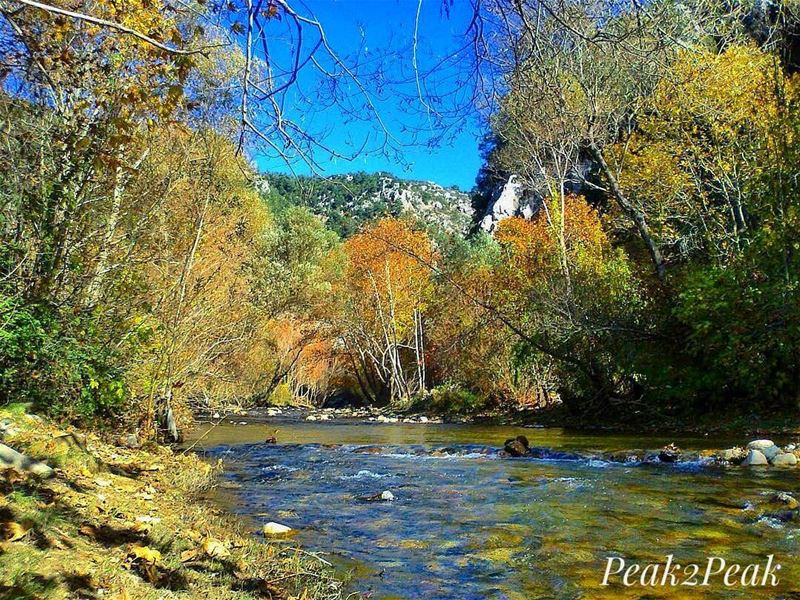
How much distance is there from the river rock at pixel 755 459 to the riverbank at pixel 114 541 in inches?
273

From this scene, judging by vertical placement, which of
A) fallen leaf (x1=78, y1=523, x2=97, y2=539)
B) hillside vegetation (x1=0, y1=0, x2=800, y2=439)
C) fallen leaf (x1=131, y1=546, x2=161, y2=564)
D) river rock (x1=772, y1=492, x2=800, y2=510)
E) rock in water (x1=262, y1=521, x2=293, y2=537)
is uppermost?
hillside vegetation (x1=0, y1=0, x2=800, y2=439)

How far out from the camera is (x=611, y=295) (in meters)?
16.7

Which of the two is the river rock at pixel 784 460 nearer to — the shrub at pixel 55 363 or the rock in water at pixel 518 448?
the rock in water at pixel 518 448

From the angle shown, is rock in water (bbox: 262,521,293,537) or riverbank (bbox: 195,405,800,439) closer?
rock in water (bbox: 262,521,293,537)

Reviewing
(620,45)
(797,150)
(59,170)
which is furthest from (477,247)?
(620,45)

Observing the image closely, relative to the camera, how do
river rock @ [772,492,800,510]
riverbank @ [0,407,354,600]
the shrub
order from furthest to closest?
1. the shrub
2. river rock @ [772,492,800,510]
3. riverbank @ [0,407,354,600]

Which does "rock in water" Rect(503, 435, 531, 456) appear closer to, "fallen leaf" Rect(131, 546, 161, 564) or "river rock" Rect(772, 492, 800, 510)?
"river rock" Rect(772, 492, 800, 510)

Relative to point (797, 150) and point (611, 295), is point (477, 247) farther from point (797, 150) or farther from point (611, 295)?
point (797, 150)

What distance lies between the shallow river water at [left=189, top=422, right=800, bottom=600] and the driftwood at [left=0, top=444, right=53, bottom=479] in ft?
6.87

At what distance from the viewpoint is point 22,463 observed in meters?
4.56

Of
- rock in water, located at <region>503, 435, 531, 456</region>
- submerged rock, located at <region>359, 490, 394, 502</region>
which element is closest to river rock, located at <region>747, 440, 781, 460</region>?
rock in water, located at <region>503, 435, 531, 456</region>

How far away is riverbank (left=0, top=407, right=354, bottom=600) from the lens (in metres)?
2.98

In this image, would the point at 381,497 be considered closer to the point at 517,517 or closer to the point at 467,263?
the point at 517,517

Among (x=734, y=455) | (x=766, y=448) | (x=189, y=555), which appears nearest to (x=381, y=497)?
(x=189, y=555)
